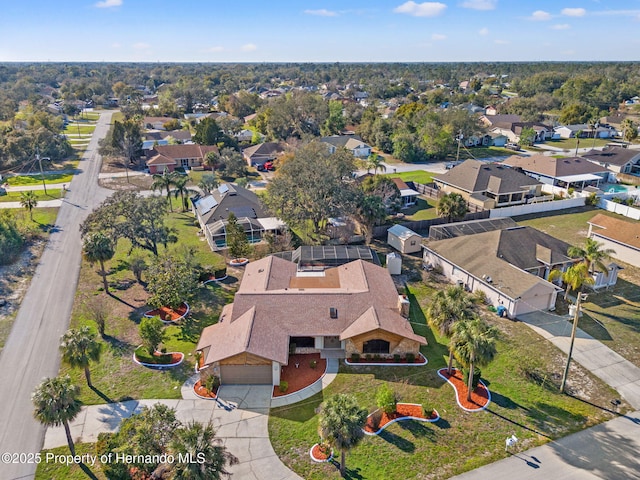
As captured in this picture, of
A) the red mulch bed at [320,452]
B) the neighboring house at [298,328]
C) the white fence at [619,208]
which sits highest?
the white fence at [619,208]

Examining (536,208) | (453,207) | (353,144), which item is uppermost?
(353,144)

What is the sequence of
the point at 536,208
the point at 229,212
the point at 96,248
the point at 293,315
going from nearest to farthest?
the point at 293,315 → the point at 96,248 → the point at 229,212 → the point at 536,208

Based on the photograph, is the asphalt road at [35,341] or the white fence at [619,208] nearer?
the asphalt road at [35,341]

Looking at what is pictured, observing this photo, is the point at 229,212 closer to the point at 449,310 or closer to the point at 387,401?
the point at 449,310

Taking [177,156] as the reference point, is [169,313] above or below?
below

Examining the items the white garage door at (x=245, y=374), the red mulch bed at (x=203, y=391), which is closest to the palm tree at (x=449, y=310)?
the white garage door at (x=245, y=374)

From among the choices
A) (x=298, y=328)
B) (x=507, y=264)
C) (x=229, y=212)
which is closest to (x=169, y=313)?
(x=298, y=328)

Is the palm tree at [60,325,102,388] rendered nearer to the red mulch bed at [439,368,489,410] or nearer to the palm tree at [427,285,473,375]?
the palm tree at [427,285,473,375]

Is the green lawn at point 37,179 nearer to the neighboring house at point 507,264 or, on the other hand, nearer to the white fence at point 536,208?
the neighboring house at point 507,264

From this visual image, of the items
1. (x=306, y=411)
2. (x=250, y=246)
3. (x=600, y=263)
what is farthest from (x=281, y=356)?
(x=600, y=263)
